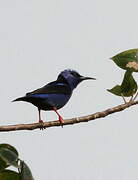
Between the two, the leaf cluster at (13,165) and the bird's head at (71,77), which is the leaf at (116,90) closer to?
the leaf cluster at (13,165)

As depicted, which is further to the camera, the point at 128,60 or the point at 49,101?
the point at 49,101

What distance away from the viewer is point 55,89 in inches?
238

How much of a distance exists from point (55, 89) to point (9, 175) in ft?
9.79

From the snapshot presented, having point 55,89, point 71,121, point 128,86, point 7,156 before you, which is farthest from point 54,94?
point 7,156

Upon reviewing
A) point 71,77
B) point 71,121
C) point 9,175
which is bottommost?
point 9,175

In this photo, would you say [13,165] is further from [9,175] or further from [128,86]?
[128,86]

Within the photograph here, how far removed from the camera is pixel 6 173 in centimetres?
316

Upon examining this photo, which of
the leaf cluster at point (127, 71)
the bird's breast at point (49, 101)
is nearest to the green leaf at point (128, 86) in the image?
the leaf cluster at point (127, 71)

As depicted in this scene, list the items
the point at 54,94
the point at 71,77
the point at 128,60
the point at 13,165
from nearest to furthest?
1. the point at 13,165
2. the point at 128,60
3. the point at 54,94
4. the point at 71,77

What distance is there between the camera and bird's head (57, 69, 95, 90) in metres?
6.86

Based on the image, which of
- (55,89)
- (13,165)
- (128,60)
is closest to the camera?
(13,165)

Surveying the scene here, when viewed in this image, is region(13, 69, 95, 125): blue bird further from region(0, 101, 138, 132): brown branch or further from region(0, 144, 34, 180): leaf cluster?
region(0, 144, 34, 180): leaf cluster

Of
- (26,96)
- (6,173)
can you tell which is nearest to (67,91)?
(26,96)

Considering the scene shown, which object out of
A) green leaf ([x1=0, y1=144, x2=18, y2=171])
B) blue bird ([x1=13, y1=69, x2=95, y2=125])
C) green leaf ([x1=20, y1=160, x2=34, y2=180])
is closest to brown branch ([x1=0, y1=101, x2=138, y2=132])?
green leaf ([x1=0, y1=144, x2=18, y2=171])
